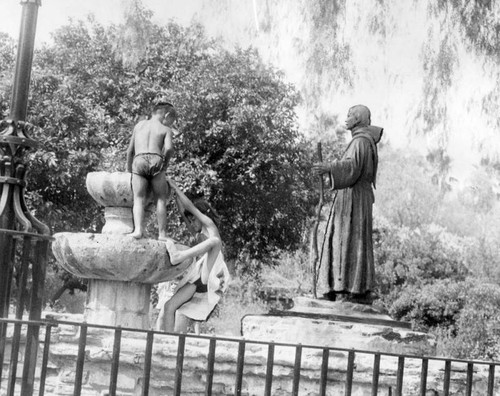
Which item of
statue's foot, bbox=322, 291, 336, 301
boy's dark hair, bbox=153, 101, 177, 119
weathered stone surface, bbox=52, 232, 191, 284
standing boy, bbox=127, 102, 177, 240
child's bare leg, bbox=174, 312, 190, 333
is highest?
boy's dark hair, bbox=153, 101, 177, 119

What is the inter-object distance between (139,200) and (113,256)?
817 millimetres

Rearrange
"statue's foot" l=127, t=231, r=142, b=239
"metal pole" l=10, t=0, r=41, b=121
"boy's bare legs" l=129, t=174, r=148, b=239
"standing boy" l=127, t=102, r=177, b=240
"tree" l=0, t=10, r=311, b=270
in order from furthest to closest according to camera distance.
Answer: "tree" l=0, t=10, r=311, b=270 → "standing boy" l=127, t=102, r=177, b=240 → "boy's bare legs" l=129, t=174, r=148, b=239 → "statue's foot" l=127, t=231, r=142, b=239 → "metal pole" l=10, t=0, r=41, b=121

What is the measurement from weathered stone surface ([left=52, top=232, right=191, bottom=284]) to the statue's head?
230 centimetres

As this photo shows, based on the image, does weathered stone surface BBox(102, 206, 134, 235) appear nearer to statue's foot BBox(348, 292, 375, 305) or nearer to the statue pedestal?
the statue pedestal

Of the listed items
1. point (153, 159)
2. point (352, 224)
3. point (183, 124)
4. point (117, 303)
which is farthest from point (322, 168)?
point (183, 124)

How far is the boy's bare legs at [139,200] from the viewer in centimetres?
774

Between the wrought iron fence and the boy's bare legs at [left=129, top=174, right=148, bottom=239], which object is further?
the boy's bare legs at [left=129, top=174, right=148, bottom=239]

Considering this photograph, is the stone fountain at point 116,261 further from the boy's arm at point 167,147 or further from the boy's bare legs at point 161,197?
the boy's arm at point 167,147

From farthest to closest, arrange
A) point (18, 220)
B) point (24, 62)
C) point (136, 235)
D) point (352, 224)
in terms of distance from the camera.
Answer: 1. point (352, 224)
2. point (136, 235)
3. point (24, 62)
4. point (18, 220)

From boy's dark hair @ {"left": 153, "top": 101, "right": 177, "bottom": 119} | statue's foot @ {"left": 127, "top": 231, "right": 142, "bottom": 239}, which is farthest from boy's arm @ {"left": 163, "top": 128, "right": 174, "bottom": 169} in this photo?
statue's foot @ {"left": 127, "top": 231, "right": 142, "bottom": 239}

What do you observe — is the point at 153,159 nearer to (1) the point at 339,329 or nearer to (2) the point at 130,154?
(2) the point at 130,154

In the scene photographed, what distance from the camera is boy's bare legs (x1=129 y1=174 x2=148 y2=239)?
305 inches

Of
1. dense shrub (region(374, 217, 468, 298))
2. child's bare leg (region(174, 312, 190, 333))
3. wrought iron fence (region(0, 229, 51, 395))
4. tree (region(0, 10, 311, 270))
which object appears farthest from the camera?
dense shrub (region(374, 217, 468, 298))

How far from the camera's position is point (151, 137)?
8.46 metres
